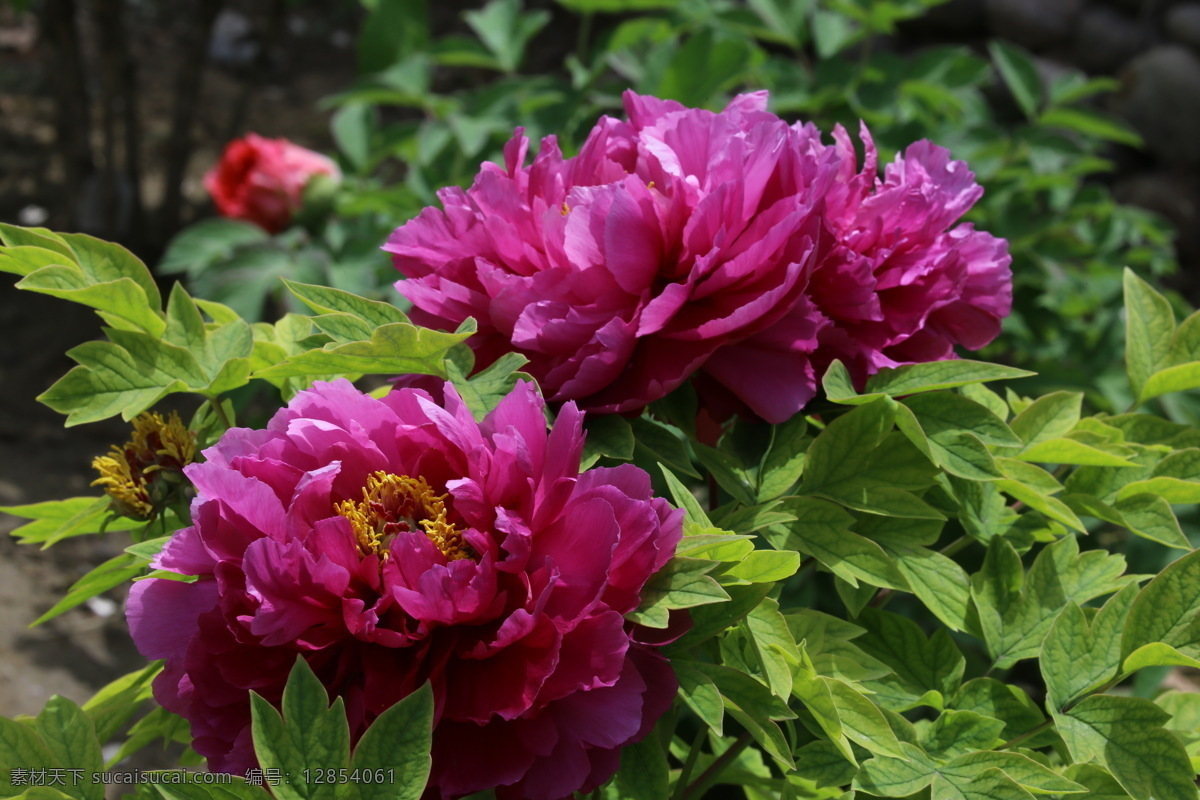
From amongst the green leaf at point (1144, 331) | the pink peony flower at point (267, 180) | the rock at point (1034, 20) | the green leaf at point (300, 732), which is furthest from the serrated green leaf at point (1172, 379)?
the rock at point (1034, 20)

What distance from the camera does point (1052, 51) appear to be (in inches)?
162

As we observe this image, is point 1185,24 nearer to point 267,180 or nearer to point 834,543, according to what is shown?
point 267,180

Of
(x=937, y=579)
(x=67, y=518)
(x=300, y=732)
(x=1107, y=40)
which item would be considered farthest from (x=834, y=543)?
(x=1107, y=40)

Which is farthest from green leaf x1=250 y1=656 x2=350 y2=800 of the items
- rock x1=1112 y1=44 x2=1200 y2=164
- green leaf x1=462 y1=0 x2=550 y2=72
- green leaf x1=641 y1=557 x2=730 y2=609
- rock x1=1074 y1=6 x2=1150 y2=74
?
rock x1=1074 y1=6 x2=1150 y2=74

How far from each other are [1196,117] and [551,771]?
4.04m

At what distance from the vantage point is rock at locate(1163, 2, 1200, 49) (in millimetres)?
3932

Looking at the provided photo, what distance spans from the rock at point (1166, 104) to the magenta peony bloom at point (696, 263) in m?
3.66

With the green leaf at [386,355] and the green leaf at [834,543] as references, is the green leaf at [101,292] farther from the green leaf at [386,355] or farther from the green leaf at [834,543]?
the green leaf at [834,543]

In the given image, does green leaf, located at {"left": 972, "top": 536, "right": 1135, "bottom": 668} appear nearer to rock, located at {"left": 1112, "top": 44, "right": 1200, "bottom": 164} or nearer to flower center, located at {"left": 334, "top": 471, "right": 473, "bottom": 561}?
flower center, located at {"left": 334, "top": 471, "right": 473, "bottom": 561}

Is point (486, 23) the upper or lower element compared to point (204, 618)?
lower

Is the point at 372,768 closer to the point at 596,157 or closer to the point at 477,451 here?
the point at 477,451

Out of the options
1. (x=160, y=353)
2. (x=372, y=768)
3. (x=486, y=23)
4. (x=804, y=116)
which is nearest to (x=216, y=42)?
(x=486, y=23)

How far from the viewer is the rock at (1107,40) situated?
4086 millimetres

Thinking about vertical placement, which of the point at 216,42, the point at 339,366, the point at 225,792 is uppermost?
the point at 339,366
